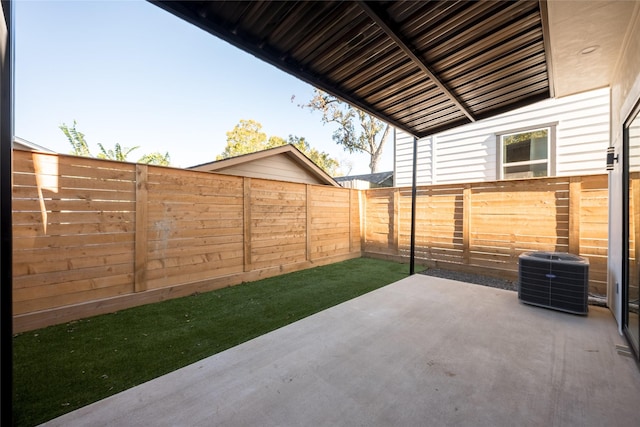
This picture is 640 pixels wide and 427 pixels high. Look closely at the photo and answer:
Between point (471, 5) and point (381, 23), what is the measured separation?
2.33ft

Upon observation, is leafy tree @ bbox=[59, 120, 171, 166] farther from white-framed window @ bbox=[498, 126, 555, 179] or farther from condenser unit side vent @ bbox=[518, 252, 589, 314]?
white-framed window @ bbox=[498, 126, 555, 179]

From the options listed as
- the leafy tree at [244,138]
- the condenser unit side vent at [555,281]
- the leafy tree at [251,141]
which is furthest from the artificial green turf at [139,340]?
the leafy tree at [244,138]

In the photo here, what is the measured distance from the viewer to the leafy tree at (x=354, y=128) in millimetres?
14633

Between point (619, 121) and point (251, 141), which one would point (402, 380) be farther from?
point (251, 141)

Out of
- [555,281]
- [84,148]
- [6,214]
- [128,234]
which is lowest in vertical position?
[555,281]

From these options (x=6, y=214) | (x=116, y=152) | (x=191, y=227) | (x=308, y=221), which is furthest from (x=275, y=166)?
(x=116, y=152)

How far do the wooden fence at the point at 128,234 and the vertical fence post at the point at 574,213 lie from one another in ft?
16.7

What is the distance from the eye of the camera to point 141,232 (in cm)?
367

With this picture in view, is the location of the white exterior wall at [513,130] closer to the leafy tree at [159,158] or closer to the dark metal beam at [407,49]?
the dark metal beam at [407,49]

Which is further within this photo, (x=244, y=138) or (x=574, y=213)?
(x=244, y=138)

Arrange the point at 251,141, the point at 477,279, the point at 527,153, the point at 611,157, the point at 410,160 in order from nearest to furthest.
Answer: the point at 611,157 < the point at 477,279 < the point at 527,153 < the point at 410,160 < the point at 251,141


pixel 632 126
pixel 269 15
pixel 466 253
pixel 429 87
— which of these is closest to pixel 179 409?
pixel 269 15

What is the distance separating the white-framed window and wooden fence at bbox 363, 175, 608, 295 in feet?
4.52

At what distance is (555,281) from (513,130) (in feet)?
14.0
